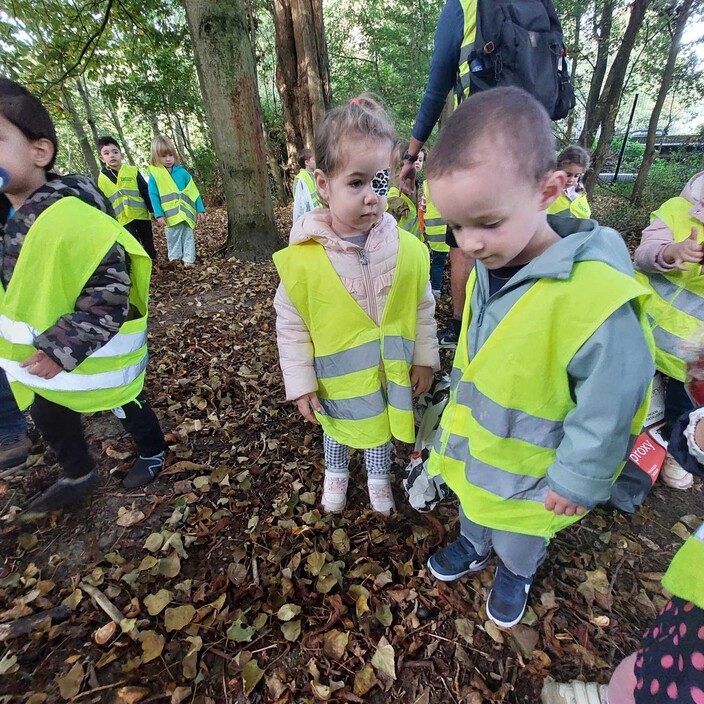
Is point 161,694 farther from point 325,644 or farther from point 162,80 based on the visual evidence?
point 162,80

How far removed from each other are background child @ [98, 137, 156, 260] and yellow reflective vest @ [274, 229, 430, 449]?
5250 mm

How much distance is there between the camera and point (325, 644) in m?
1.72

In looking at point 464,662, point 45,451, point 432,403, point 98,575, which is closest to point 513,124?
point 432,403

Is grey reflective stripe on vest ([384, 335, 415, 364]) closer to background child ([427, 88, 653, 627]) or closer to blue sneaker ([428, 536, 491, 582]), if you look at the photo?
background child ([427, 88, 653, 627])

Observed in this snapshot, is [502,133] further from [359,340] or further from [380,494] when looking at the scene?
[380,494]

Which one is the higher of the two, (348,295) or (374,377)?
(348,295)

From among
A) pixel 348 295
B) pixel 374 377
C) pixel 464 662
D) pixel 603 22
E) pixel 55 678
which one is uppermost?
pixel 603 22

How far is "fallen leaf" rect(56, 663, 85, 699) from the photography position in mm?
1557

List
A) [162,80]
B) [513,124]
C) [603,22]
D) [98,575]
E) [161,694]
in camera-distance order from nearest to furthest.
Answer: [513,124]
[161,694]
[98,575]
[603,22]
[162,80]

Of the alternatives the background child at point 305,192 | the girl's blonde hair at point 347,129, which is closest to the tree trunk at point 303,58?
the background child at point 305,192

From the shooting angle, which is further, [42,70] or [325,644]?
[42,70]

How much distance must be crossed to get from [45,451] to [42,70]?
621 centimetres

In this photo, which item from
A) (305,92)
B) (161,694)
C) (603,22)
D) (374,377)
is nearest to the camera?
(161,694)

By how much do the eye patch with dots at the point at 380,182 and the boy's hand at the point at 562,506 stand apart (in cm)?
121
